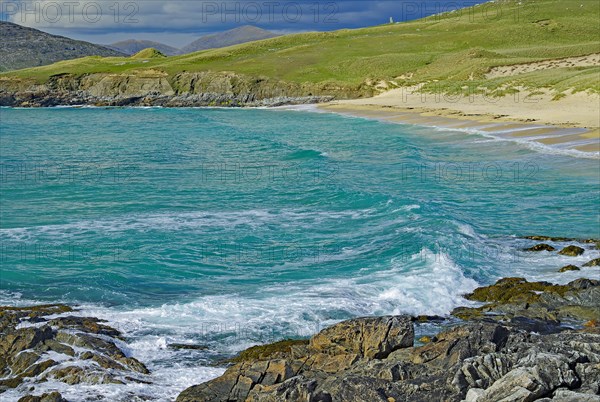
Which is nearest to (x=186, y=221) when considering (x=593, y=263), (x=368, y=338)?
(x=593, y=263)

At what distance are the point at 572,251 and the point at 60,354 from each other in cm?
1351

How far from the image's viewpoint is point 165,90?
10138 cm

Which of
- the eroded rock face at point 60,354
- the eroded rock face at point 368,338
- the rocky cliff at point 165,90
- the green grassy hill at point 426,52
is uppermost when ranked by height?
the green grassy hill at point 426,52

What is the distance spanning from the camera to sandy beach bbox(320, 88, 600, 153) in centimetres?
4162

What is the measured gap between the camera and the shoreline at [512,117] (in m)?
40.1

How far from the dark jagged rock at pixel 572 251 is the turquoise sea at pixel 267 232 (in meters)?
0.26

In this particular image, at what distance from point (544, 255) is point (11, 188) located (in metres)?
22.6

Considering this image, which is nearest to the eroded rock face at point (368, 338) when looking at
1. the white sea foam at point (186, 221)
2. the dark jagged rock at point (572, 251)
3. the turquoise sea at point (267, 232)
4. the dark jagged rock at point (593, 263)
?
the turquoise sea at point (267, 232)

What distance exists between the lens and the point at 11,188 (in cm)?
3162

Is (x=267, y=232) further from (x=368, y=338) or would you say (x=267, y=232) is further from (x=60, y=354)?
(x=368, y=338)

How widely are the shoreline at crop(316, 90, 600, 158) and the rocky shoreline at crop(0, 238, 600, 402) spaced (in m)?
22.0

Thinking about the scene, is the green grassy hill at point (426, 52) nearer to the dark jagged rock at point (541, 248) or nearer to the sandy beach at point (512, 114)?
the sandy beach at point (512, 114)

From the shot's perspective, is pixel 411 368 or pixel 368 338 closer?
pixel 411 368

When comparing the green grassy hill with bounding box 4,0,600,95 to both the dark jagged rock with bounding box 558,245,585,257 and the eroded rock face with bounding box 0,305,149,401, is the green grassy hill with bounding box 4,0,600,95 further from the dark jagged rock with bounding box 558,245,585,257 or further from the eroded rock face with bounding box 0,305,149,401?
the eroded rock face with bounding box 0,305,149,401
